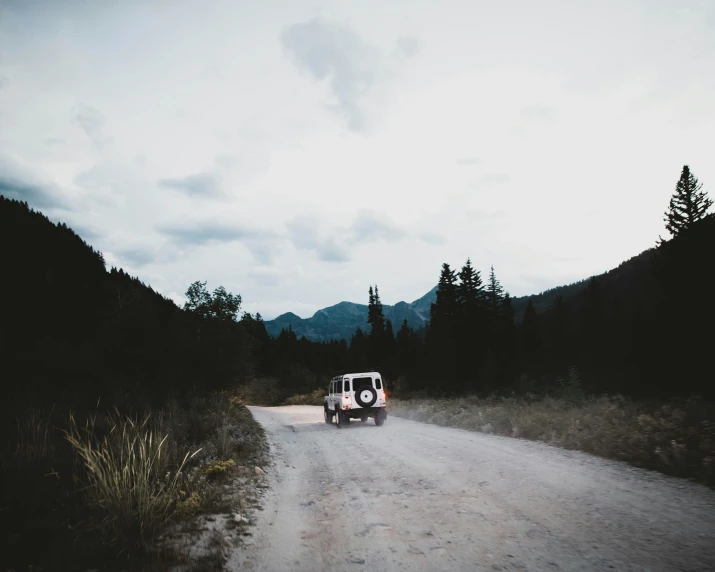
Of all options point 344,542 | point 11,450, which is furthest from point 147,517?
point 11,450

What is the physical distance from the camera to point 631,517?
4969 mm

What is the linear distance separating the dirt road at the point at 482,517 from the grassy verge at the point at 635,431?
1.62 feet

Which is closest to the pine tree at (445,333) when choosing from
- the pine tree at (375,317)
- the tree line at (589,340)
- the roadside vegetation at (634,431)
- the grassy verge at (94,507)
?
the tree line at (589,340)

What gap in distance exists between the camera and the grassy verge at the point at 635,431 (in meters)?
6.86

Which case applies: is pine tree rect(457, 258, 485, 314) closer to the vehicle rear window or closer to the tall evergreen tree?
the tall evergreen tree

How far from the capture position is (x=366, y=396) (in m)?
16.5

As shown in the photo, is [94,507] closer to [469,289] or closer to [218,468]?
[218,468]

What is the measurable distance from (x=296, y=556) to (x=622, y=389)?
3685 centimetres

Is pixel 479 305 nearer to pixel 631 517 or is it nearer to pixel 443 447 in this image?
pixel 443 447

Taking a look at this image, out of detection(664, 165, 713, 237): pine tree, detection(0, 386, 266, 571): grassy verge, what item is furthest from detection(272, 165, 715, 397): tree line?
detection(0, 386, 266, 571): grassy verge

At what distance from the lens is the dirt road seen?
13.3 feet

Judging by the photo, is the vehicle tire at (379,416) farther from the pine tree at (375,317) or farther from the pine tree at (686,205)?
the pine tree at (375,317)

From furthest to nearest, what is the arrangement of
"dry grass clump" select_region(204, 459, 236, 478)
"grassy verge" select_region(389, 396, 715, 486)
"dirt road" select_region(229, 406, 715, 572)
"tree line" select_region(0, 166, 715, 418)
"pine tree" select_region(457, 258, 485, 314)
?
"pine tree" select_region(457, 258, 485, 314) → "tree line" select_region(0, 166, 715, 418) → "dry grass clump" select_region(204, 459, 236, 478) → "grassy verge" select_region(389, 396, 715, 486) → "dirt road" select_region(229, 406, 715, 572)

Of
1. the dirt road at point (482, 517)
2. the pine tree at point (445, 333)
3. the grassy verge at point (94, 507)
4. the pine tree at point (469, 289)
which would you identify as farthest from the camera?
the pine tree at point (469, 289)
